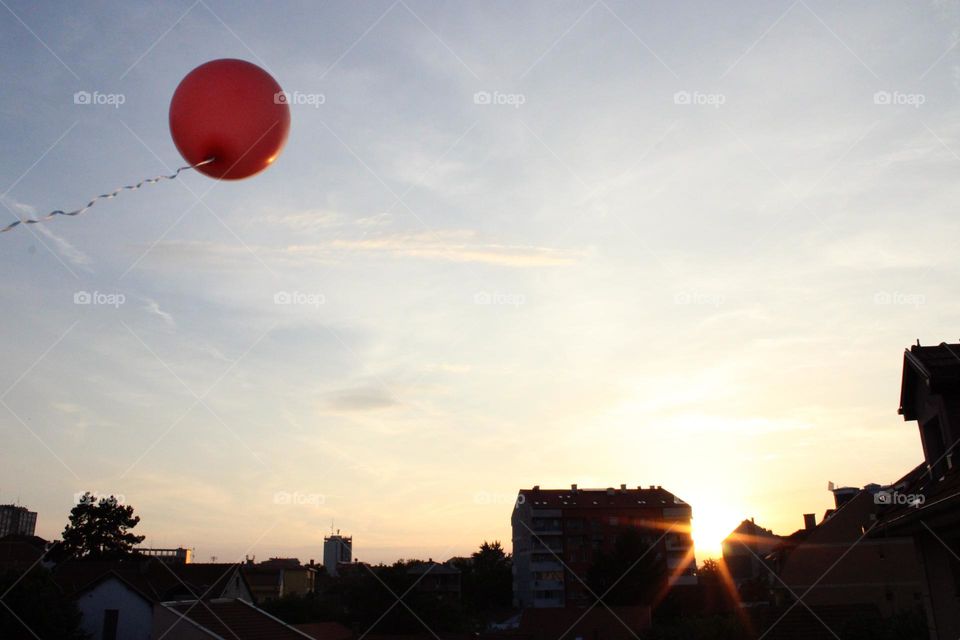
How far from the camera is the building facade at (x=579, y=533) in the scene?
195 ft

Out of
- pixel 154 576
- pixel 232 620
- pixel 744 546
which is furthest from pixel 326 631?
pixel 744 546

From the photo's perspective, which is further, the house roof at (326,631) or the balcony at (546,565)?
the balcony at (546,565)

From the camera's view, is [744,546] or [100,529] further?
[744,546]

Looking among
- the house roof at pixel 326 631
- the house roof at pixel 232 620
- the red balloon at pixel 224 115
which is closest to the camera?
the red balloon at pixel 224 115

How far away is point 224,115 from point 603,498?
63101 mm

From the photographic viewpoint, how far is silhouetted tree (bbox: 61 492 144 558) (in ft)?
185

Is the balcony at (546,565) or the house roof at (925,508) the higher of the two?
the house roof at (925,508)

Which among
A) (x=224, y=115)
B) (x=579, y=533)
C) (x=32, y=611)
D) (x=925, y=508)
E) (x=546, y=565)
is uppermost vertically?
(x=224, y=115)

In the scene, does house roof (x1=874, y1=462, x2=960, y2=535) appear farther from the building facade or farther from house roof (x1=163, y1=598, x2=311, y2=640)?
the building facade

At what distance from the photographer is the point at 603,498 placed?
64375 millimetres

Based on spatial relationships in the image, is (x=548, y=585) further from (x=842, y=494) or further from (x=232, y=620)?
(x=232, y=620)

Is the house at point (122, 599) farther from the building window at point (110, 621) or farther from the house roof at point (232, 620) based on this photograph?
the house roof at point (232, 620)

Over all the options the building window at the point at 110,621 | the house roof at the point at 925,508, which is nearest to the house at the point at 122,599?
the building window at the point at 110,621

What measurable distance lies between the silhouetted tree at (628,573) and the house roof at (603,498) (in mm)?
10797
